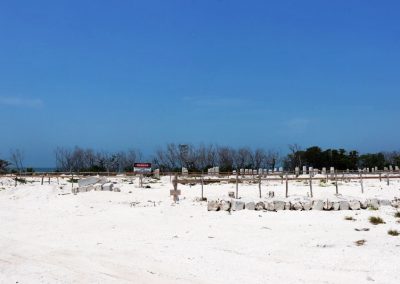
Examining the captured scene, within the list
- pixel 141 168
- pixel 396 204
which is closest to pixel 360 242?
pixel 396 204

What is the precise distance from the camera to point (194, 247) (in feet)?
34.1

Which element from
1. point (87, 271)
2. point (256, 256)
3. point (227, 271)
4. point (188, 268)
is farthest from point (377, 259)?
point (87, 271)

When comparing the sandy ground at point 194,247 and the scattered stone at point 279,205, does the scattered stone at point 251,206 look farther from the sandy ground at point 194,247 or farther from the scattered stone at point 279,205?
the scattered stone at point 279,205

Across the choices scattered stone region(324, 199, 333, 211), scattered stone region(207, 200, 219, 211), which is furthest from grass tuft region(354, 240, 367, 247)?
scattered stone region(207, 200, 219, 211)

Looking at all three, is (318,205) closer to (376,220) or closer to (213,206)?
(376,220)

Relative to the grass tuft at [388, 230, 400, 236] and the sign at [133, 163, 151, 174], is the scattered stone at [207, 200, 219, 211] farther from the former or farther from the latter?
the sign at [133, 163, 151, 174]

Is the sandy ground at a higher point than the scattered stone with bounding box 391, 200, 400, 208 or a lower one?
lower

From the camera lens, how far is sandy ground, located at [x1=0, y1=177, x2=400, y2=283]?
25.8ft

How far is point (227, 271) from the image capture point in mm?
8266

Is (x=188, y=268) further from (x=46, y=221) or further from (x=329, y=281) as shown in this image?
(x=46, y=221)

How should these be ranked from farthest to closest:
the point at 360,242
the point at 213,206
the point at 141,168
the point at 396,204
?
the point at 141,168, the point at 396,204, the point at 213,206, the point at 360,242

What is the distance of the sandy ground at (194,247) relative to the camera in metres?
7.88

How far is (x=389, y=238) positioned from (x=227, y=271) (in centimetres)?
453

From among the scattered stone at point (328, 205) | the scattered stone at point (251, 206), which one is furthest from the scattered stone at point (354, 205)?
the scattered stone at point (251, 206)
